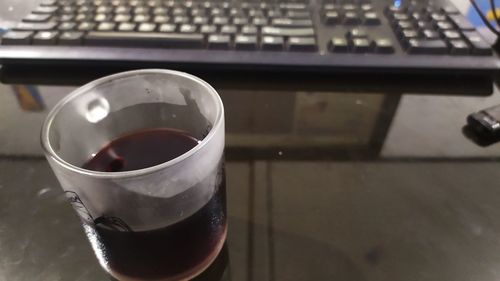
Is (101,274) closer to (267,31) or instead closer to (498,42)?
(267,31)

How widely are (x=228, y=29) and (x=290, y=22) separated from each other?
66 mm

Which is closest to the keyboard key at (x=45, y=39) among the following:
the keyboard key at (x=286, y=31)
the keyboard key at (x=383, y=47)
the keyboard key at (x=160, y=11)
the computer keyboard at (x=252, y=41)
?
the computer keyboard at (x=252, y=41)

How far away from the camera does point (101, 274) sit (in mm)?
235

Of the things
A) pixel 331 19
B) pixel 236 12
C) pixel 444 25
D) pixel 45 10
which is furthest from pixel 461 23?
pixel 45 10

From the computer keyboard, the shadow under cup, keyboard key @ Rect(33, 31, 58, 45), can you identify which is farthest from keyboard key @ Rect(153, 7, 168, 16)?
the shadow under cup

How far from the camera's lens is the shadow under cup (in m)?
0.18

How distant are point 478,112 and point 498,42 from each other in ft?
0.51

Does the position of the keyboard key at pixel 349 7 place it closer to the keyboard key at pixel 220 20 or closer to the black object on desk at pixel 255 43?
the black object on desk at pixel 255 43

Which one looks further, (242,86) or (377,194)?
(242,86)

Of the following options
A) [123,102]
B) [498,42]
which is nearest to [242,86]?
[123,102]

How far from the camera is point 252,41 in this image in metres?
0.39

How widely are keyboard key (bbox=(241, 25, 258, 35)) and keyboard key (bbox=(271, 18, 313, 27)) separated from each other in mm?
24

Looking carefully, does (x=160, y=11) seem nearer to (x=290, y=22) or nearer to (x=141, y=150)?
(x=290, y=22)

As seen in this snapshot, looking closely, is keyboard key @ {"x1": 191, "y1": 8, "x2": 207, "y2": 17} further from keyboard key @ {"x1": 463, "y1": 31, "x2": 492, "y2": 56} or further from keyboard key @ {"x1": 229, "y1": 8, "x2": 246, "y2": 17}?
keyboard key @ {"x1": 463, "y1": 31, "x2": 492, "y2": 56}
